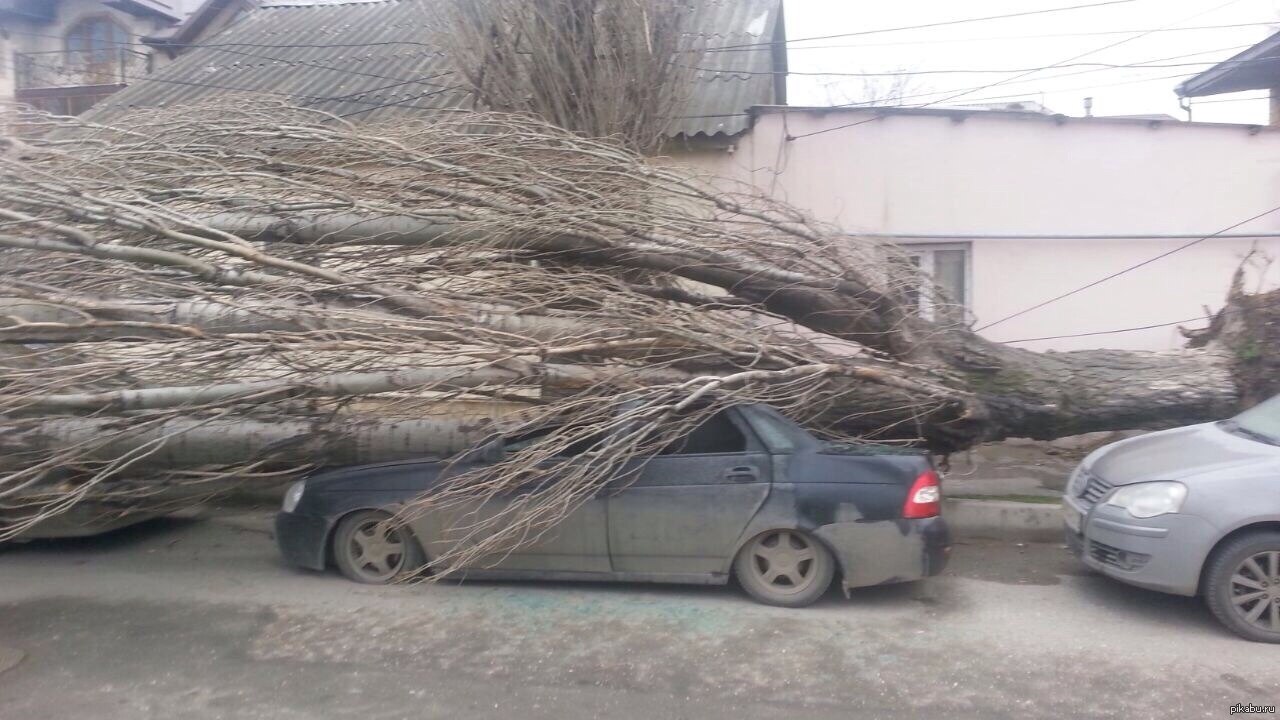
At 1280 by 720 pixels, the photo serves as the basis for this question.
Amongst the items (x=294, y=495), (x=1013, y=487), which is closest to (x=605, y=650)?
(x=294, y=495)

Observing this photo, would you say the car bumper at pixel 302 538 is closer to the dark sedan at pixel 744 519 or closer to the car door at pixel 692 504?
the dark sedan at pixel 744 519

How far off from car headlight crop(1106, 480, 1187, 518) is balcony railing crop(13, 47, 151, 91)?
17.2 metres

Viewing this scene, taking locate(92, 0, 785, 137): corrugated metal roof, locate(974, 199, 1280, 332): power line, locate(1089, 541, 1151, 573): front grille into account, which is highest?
locate(92, 0, 785, 137): corrugated metal roof

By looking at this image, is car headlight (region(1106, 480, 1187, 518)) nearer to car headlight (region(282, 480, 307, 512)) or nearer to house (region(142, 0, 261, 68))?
car headlight (region(282, 480, 307, 512))

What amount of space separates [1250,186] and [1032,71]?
2.63m

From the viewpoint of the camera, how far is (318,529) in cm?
632

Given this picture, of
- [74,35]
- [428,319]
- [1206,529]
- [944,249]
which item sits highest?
[74,35]

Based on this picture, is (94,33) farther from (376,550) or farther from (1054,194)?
(1054,194)

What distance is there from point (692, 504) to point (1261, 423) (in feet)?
12.0

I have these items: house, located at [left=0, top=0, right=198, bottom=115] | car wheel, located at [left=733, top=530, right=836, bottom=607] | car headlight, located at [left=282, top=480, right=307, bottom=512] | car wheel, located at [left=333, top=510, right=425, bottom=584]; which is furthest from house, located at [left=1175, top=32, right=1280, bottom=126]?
house, located at [left=0, top=0, right=198, bottom=115]

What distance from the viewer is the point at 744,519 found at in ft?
18.9

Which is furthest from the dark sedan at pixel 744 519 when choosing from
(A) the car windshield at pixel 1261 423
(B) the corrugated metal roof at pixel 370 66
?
(B) the corrugated metal roof at pixel 370 66

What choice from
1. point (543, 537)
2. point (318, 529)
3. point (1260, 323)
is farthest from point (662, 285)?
point (1260, 323)

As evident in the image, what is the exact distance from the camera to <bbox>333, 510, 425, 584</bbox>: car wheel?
6223 millimetres
